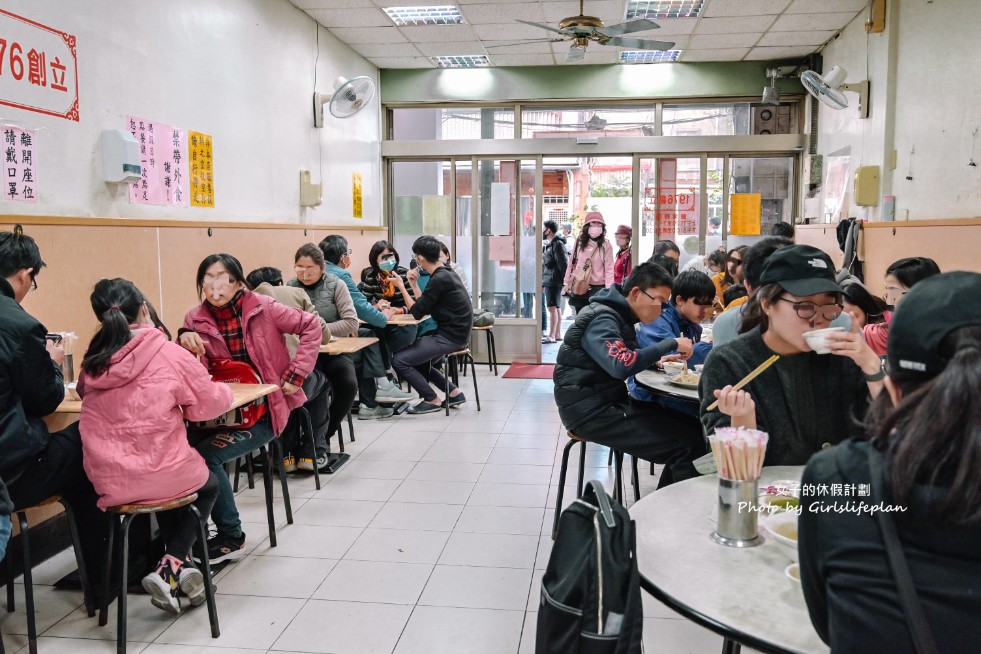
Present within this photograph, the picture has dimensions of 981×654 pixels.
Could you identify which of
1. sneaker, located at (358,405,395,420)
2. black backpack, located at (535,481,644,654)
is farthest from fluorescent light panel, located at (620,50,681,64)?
black backpack, located at (535,481,644,654)

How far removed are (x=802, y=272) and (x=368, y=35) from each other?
5.61m

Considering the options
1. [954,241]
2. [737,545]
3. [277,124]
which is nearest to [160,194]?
[277,124]

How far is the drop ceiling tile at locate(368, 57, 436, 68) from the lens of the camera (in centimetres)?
748

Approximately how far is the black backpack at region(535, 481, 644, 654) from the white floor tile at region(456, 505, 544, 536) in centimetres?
205

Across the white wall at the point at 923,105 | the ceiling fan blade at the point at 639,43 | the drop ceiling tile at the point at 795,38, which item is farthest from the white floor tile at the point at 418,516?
the drop ceiling tile at the point at 795,38

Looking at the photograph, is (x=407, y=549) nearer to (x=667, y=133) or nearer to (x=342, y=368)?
(x=342, y=368)

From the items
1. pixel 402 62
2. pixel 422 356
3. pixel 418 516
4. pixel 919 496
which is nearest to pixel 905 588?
pixel 919 496

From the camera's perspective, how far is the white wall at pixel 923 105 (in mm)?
4203

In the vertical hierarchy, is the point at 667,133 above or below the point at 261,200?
above

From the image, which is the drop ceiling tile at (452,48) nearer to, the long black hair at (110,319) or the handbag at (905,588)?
the long black hair at (110,319)

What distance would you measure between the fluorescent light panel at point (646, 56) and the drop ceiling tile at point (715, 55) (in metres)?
0.10

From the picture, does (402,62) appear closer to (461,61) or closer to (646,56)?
(461,61)

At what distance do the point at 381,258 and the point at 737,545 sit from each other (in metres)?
5.01

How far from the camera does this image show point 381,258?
244 inches
